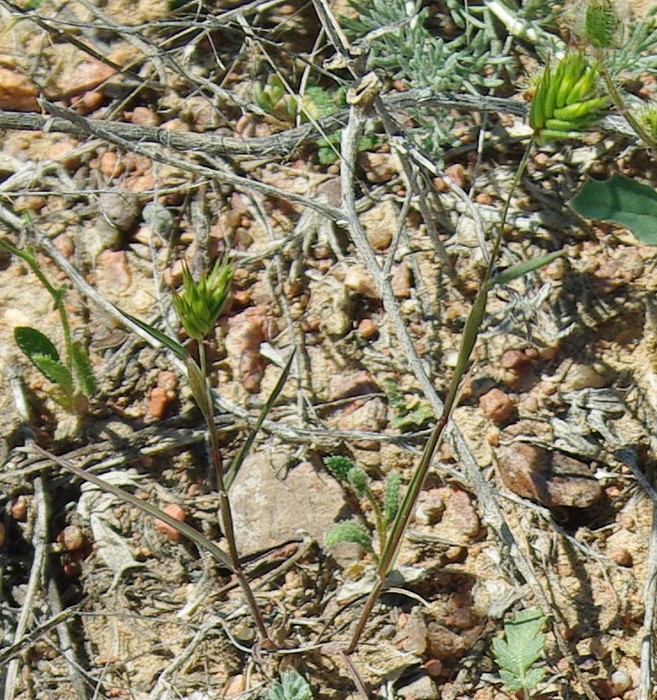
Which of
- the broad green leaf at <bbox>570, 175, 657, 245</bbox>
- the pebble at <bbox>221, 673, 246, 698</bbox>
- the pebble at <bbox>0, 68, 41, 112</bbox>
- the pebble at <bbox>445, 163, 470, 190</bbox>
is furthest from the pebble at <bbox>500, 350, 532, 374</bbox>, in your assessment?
the pebble at <bbox>0, 68, 41, 112</bbox>

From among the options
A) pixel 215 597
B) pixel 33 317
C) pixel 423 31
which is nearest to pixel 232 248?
pixel 33 317

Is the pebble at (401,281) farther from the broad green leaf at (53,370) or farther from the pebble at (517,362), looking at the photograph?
the broad green leaf at (53,370)

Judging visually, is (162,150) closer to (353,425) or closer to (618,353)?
(353,425)

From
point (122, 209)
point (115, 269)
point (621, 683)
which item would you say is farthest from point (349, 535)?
point (122, 209)

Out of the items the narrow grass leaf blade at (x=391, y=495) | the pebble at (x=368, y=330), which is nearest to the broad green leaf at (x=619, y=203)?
the pebble at (x=368, y=330)

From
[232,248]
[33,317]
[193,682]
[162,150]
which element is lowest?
[193,682]

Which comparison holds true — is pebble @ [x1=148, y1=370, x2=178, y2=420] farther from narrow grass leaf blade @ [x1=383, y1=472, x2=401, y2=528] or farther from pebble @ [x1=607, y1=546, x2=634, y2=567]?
pebble @ [x1=607, y1=546, x2=634, y2=567]
